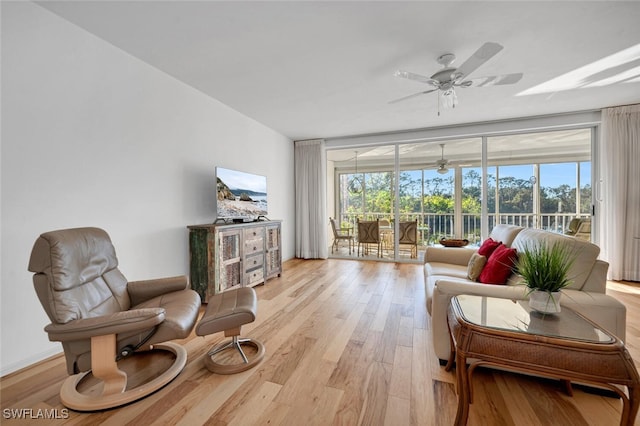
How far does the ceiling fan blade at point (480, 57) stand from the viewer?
185 centimetres

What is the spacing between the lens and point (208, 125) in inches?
132

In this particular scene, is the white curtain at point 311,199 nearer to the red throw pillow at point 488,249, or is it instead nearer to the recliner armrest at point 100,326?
the red throw pillow at point 488,249

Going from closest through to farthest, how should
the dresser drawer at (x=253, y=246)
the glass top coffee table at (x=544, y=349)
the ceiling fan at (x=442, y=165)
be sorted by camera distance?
the glass top coffee table at (x=544, y=349), the dresser drawer at (x=253, y=246), the ceiling fan at (x=442, y=165)

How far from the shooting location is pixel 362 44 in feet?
7.52

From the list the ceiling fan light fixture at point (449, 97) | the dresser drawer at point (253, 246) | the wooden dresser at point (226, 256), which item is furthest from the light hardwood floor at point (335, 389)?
the ceiling fan light fixture at point (449, 97)

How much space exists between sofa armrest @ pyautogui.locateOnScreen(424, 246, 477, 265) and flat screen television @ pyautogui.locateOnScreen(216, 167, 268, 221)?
2401 millimetres

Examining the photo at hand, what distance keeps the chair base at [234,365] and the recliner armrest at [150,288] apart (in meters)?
0.55

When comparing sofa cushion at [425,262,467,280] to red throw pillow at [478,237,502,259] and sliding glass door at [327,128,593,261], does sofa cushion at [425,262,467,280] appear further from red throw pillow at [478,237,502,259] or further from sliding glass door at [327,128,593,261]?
sliding glass door at [327,128,593,261]

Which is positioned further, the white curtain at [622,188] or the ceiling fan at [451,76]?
the white curtain at [622,188]

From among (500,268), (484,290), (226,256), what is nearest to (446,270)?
(500,268)

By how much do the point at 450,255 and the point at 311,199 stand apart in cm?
307

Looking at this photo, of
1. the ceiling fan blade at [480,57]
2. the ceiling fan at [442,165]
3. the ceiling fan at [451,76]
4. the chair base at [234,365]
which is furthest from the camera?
the ceiling fan at [442,165]

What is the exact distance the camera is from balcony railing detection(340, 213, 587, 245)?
4.70 meters

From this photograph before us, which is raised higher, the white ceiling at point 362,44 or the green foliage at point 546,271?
the white ceiling at point 362,44
